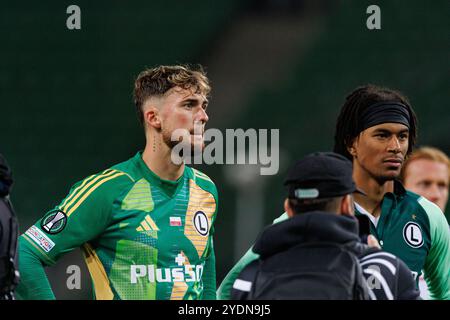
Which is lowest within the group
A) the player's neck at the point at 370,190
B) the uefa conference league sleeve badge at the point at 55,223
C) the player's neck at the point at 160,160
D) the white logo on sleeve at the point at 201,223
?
→ the white logo on sleeve at the point at 201,223

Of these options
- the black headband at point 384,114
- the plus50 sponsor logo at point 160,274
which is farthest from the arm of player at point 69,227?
the black headband at point 384,114

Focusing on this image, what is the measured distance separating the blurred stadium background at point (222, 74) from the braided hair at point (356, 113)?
7436 millimetres

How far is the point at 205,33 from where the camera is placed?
568 inches

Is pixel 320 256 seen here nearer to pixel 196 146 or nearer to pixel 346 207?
pixel 346 207

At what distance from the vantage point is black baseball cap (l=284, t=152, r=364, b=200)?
9.43ft

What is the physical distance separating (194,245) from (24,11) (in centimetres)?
1104

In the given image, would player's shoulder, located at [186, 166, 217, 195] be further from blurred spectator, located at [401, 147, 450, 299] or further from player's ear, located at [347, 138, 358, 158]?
blurred spectator, located at [401, 147, 450, 299]

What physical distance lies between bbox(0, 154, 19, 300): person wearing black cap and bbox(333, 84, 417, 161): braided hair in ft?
6.15

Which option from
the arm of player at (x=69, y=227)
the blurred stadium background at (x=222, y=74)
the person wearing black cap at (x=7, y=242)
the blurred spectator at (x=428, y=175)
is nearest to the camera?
the person wearing black cap at (x=7, y=242)

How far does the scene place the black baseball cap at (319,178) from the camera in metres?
2.87

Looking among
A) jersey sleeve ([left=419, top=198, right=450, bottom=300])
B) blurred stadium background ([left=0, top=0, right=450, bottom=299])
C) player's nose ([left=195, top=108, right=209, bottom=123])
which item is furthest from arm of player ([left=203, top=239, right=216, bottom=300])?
blurred stadium background ([left=0, top=0, right=450, bottom=299])

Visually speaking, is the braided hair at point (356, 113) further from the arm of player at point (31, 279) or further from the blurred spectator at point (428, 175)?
the blurred spectator at point (428, 175)

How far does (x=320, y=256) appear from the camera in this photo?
274cm

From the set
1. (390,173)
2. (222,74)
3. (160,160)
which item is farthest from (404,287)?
(222,74)
